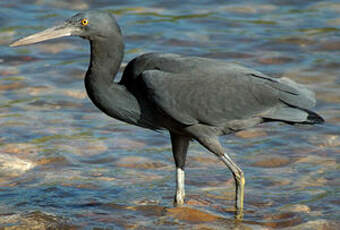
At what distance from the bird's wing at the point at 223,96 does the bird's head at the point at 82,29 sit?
466 millimetres

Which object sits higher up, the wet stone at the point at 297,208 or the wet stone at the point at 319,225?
the wet stone at the point at 319,225

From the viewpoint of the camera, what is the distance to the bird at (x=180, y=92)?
5.91 meters

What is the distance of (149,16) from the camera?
11984 mm

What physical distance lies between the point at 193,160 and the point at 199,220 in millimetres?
1341

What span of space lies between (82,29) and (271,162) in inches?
97.7

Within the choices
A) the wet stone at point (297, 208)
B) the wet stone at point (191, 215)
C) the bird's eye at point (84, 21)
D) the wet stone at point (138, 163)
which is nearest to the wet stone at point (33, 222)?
the wet stone at point (191, 215)

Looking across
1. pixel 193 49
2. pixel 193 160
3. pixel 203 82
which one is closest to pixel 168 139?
pixel 193 160

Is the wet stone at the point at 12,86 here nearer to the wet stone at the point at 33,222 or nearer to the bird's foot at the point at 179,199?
the wet stone at the point at 33,222

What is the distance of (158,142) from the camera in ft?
26.2

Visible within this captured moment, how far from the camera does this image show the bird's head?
588cm

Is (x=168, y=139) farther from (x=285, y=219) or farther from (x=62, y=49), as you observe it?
(x=62, y=49)

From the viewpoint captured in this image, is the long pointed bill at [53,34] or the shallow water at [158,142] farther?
the shallow water at [158,142]

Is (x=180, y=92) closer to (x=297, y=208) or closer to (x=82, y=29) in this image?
(x=82, y=29)

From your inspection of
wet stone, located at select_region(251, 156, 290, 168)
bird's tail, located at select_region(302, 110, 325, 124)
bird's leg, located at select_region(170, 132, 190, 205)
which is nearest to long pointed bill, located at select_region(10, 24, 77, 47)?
bird's leg, located at select_region(170, 132, 190, 205)
